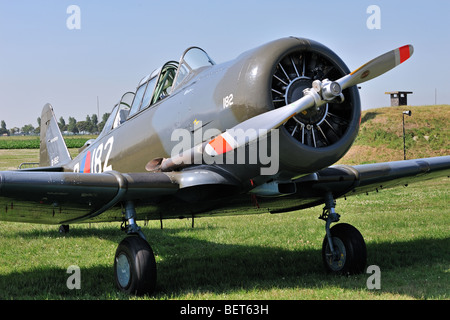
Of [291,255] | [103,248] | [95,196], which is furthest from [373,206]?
[95,196]

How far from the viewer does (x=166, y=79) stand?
23.6 feet

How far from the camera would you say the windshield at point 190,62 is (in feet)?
22.2

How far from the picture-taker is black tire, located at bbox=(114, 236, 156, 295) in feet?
18.4

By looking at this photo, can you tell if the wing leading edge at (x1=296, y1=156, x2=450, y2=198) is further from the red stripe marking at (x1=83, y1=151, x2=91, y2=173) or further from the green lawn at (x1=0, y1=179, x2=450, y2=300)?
the red stripe marking at (x1=83, y1=151, x2=91, y2=173)

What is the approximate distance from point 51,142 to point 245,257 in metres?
6.85

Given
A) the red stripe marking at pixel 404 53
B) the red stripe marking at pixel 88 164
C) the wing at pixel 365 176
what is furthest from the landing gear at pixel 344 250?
the red stripe marking at pixel 88 164

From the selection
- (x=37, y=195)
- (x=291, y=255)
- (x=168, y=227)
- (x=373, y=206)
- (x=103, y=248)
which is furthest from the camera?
(x=373, y=206)

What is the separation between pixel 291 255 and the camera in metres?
8.04

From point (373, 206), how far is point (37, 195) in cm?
1102

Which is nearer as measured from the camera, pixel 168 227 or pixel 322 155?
pixel 322 155

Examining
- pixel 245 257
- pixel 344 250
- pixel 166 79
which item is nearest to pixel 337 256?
pixel 344 250

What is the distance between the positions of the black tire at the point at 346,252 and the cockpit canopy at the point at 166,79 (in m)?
2.92
